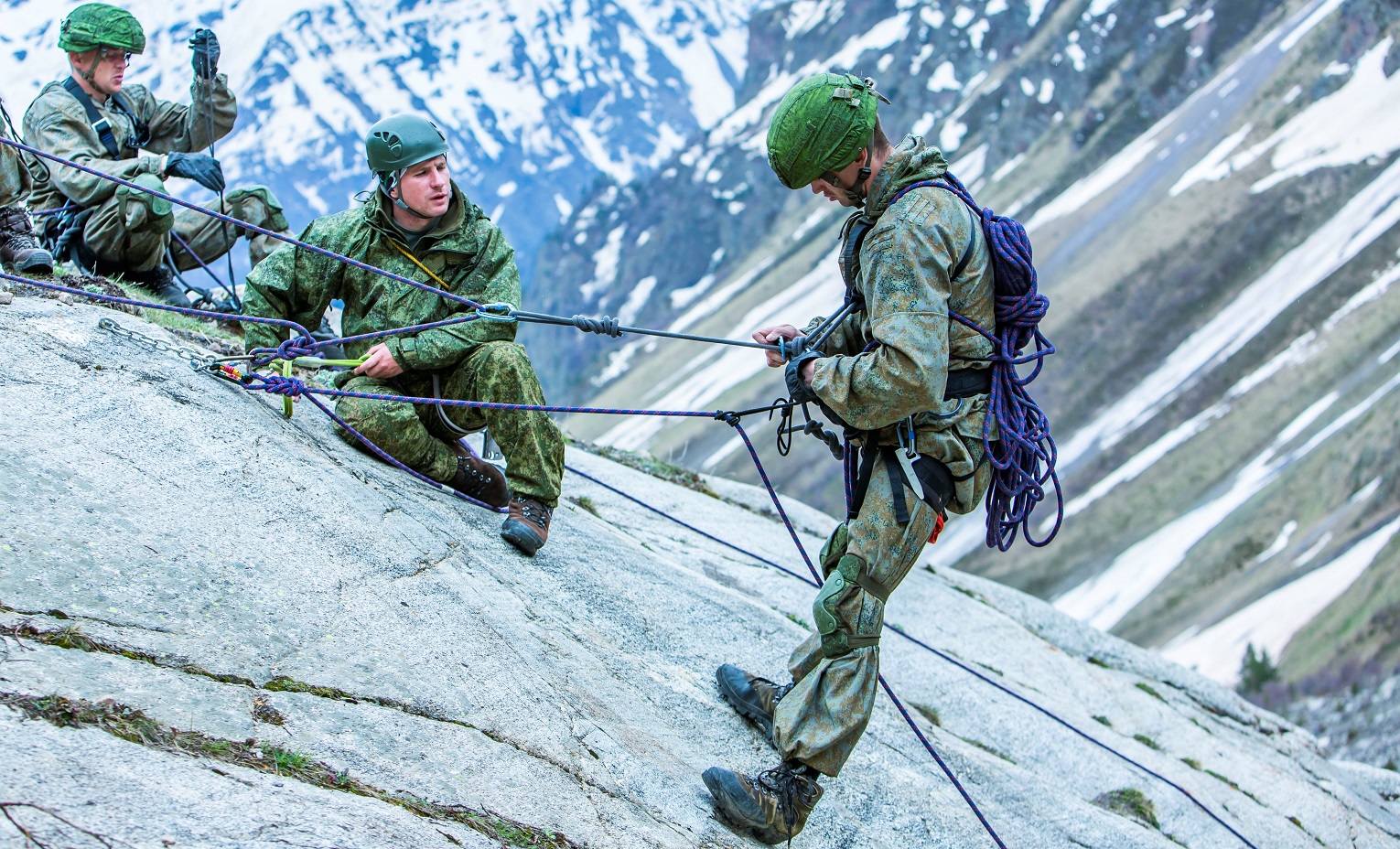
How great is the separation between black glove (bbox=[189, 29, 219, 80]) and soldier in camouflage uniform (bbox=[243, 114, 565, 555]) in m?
3.34

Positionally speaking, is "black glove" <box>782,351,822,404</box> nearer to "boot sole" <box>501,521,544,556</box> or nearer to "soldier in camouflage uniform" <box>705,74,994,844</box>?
"soldier in camouflage uniform" <box>705,74,994,844</box>

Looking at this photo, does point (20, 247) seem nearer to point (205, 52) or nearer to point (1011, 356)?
point (205, 52)

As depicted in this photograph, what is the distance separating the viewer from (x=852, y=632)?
19.9ft

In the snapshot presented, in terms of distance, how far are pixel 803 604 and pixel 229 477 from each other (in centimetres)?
477

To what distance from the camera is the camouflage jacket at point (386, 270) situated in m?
7.61

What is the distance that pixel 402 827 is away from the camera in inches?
184

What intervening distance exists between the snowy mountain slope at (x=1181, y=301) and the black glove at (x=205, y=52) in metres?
40.8

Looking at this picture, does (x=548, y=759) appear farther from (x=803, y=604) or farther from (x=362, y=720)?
(x=803, y=604)

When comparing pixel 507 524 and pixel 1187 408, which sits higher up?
pixel 1187 408

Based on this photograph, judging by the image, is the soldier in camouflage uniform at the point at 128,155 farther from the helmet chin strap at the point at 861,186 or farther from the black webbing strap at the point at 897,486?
the black webbing strap at the point at 897,486

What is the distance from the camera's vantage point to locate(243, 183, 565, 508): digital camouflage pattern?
298 inches

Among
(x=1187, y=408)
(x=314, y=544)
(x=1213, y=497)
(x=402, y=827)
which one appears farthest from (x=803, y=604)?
(x=1187, y=408)

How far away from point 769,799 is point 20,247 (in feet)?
21.5

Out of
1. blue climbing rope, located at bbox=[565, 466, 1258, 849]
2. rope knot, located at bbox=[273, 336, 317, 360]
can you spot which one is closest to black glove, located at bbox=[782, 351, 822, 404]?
rope knot, located at bbox=[273, 336, 317, 360]
